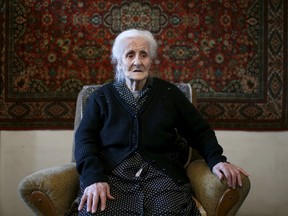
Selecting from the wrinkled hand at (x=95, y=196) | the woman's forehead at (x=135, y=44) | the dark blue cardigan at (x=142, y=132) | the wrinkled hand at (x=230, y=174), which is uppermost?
the woman's forehead at (x=135, y=44)

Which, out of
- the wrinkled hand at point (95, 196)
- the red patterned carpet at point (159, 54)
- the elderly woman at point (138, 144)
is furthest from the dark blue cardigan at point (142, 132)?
the red patterned carpet at point (159, 54)

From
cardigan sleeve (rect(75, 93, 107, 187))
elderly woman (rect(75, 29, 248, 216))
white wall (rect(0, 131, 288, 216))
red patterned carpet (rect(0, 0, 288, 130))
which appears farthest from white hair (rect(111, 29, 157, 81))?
white wall (rect(0, 131, 288, 216))

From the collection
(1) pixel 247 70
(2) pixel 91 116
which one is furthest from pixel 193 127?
(1) pixel 247 70

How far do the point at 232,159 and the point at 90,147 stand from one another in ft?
3.79

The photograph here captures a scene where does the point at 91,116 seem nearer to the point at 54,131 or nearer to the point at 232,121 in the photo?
the point at 54,131

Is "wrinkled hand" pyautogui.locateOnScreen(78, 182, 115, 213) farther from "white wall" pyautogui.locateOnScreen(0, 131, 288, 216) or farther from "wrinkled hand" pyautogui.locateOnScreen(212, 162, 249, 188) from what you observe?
"white wall" pyautogui.locateOnScreen(0, 131, 288, 216)

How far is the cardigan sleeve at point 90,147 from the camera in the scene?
1.53 meters

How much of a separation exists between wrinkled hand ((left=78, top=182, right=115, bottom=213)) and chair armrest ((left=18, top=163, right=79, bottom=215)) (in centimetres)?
14

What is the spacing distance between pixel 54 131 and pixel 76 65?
466 millimetres

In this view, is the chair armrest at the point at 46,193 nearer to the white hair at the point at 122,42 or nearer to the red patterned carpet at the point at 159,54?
the white hair at the point at 122,42

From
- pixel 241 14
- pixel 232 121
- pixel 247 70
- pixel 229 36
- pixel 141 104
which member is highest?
pixel 241 14

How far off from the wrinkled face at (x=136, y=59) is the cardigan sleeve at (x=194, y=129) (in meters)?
0.22

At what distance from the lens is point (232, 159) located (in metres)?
2.41

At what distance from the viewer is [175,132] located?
6.08 ft
